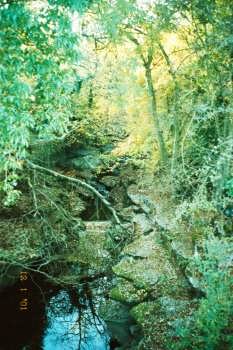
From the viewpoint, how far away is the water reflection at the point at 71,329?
9.59m

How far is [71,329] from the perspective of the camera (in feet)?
33.5

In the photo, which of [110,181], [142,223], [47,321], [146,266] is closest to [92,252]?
[142,223]

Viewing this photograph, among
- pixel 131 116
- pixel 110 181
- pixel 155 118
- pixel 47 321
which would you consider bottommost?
pixel 47 321

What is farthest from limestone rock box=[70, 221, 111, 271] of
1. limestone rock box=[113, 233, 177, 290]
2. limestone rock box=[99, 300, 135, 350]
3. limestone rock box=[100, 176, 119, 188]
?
limestone rock box=[100, 176, 119, 188]

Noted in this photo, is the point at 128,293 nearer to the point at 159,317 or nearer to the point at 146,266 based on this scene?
the point at 146,266

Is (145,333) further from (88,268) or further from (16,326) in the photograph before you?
(88,268)

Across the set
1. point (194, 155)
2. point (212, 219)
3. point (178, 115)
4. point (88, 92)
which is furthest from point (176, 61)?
point (88, 92)

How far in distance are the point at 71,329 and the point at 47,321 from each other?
0.74 meters

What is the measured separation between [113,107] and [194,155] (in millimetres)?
4991

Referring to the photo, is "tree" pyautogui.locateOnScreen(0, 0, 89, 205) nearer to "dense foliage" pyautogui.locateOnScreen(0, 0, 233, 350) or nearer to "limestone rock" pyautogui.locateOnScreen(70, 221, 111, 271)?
"dense foliage" pyautogui.locateOnScreen(0, 0, 233, 350)

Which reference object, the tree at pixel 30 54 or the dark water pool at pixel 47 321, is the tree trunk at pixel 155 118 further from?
the tree at pixel 30 54

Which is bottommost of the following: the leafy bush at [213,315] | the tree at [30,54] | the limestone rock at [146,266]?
the leafy bush at [213,315]

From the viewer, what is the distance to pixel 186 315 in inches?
301

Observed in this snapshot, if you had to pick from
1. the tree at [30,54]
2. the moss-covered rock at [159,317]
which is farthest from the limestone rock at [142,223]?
the tree at [30,54]
